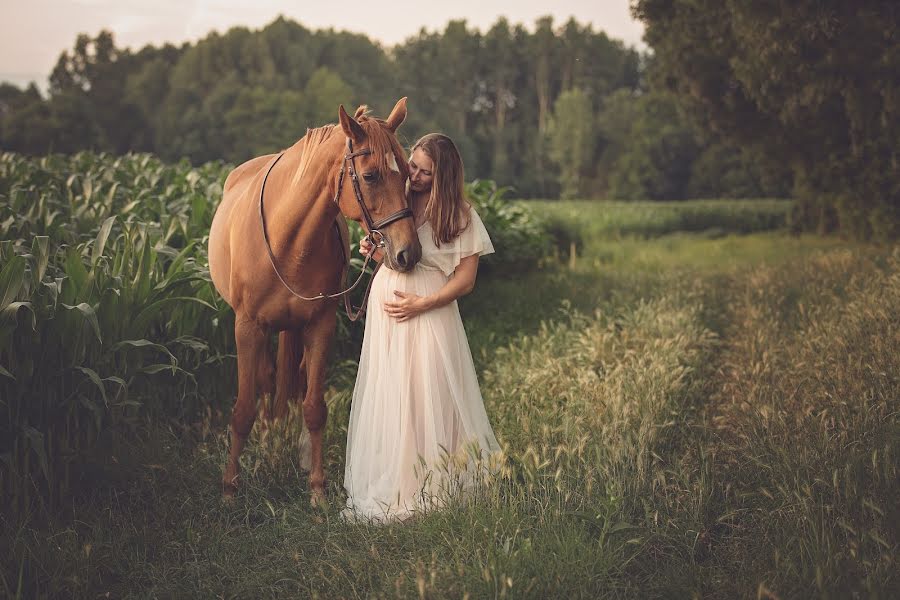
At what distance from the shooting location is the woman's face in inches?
145

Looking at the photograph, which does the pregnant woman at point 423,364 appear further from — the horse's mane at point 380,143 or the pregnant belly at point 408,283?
the horse's mane at point 380,143

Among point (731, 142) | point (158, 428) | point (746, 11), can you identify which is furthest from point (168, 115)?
point (158, 428)

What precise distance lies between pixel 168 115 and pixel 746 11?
56519mm

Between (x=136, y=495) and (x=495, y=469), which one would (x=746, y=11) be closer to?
(x=495, y=469)

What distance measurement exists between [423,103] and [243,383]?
72.8 m

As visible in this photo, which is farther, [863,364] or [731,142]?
[731,142]

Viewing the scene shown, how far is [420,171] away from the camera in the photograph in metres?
3.72

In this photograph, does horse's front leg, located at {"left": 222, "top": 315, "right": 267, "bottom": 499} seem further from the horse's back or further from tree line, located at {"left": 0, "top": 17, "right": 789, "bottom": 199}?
tree line, located at {"left": 0, "top": 17, "right": 789, "bottom": 199}

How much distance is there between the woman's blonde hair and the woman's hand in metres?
0.31

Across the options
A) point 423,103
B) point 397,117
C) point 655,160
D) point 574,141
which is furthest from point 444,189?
point 423,103

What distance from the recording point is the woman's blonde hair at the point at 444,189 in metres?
3.63

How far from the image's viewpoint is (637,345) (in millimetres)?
6402

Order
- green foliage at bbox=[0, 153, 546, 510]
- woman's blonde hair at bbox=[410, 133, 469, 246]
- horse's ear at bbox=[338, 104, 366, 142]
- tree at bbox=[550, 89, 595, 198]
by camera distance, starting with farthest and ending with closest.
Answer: tree at bbox=[550, 89, 595, 198] → green foliage at bbox=[0, 153, 546, 510] → woman's blonde hair at bbox=[410, 133, 469, 246] → horse's ear at bbox=[338, 104, 366, 142]

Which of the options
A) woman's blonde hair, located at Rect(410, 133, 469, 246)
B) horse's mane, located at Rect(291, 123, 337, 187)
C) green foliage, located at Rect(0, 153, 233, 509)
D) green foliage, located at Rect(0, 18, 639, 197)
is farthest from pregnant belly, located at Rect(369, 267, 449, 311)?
green foliage, located at Rect(0, 18, 639, 197)
